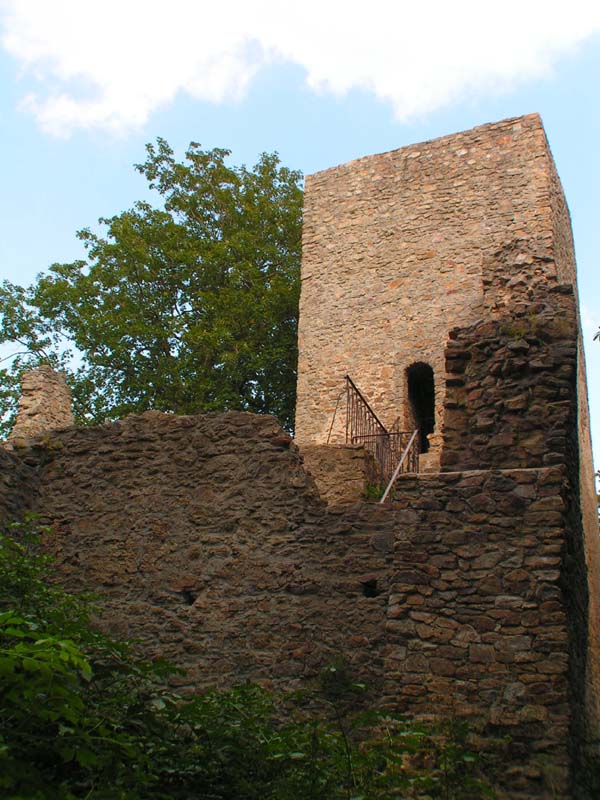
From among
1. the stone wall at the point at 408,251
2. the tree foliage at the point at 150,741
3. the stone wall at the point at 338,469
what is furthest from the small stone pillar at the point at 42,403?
the tree foliage at the point at 150,741

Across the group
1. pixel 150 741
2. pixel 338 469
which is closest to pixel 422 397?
pixel 338 469

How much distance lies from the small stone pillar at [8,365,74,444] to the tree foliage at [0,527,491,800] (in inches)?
262

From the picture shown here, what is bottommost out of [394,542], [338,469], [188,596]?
[188,596]

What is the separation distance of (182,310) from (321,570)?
51.3 feet

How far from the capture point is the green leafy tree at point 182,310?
2059 centimetres

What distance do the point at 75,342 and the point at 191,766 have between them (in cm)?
1743

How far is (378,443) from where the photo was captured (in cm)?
1237

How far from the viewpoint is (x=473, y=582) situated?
19.7 feet

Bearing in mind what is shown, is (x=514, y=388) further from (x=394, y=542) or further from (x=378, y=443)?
(x=378, y=443)

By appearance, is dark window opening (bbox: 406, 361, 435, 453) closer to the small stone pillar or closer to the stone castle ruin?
the stone castle ruin

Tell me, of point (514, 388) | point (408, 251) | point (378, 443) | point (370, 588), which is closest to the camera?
point (514, 388)

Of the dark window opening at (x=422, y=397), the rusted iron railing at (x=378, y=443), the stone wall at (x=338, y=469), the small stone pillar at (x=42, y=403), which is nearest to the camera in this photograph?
the stone wall at (x=338, y=469)

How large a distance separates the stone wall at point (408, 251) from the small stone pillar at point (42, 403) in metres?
4.28

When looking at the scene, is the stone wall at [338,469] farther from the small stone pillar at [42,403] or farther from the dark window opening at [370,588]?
the small stone pillar at [42,403]
